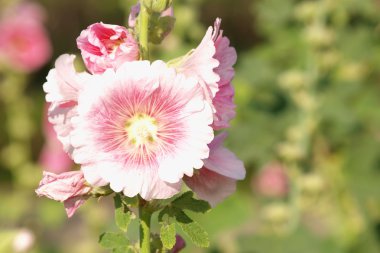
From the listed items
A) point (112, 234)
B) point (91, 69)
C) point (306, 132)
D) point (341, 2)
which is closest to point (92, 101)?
point (91, 69)

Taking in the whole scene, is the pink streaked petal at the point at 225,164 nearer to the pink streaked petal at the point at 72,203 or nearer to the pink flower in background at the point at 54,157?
the pink streaked petal at the point at 72,203

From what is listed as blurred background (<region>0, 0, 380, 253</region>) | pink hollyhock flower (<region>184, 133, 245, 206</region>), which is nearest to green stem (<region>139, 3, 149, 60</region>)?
pink hollyhock flower (<region>184, 133, 245, 206</region>)

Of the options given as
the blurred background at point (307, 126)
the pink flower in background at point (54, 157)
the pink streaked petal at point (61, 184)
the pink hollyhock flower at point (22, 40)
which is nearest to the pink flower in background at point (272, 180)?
the blurred background at point (307, 126)

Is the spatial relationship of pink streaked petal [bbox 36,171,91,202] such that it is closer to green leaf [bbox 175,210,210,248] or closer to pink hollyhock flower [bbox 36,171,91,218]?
pink hollyhock flower [bbox 36,171,91,218]

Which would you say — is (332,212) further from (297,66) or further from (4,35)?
(4,35)

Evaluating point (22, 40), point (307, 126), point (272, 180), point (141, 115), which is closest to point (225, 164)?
point (141, 115)

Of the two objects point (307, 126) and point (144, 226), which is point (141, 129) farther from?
point (307, 126)
